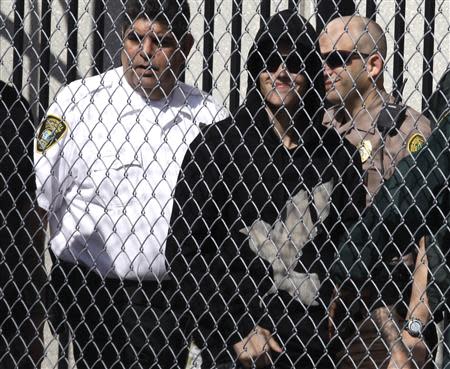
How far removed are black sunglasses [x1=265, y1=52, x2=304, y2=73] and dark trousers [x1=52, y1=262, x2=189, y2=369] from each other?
0.89 meters

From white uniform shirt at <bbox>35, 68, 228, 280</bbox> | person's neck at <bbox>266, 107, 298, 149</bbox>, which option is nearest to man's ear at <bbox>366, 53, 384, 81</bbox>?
person's neck at <bbox>266, 107, 298, 149</bbox>

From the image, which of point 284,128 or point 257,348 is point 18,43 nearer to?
point 284,128

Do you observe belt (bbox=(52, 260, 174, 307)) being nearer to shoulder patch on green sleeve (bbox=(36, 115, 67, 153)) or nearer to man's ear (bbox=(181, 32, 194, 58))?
shoulder patch on green sleeve (bbox=(36, 115, 67, 153))

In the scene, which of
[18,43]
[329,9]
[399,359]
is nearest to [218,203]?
[399,359]

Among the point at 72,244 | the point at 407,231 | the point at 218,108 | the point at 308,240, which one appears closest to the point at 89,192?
the point at 72,244

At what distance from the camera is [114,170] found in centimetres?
489

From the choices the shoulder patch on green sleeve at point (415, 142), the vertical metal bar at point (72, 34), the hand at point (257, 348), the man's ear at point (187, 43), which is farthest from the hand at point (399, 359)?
the vertical metal bar at point (72, 34)

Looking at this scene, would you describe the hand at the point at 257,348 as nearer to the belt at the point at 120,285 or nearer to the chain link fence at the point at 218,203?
the chain link fence at the point at 218,203

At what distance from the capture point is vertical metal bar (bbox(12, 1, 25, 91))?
5.12 metres

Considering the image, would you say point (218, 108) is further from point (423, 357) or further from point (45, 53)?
point (423, 357)

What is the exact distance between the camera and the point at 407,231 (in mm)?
4254

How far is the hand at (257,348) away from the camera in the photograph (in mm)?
4445

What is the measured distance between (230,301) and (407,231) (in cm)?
68

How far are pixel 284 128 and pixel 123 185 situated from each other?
683mm
